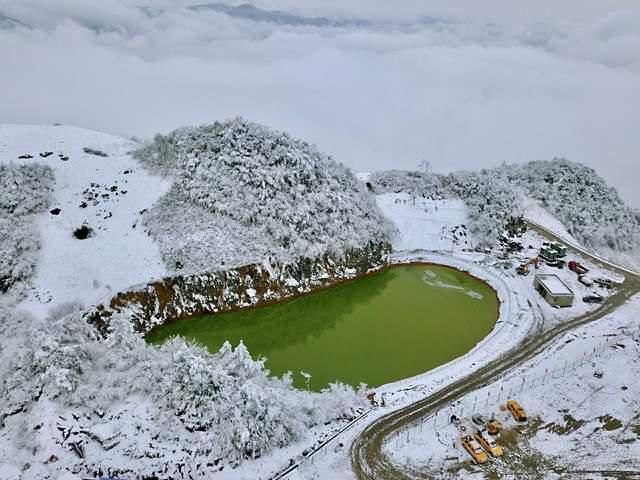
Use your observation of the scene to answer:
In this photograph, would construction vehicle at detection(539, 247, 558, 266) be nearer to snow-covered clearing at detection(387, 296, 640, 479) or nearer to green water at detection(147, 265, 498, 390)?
green water at detection(147, 265, 498, 390)

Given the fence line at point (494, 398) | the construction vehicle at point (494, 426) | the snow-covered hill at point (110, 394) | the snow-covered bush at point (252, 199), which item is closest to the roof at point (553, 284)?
the fence line at point (494, 398)

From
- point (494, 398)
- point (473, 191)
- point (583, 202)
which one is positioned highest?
point (583, 202)

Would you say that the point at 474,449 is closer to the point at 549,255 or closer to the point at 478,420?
the point at 478,420

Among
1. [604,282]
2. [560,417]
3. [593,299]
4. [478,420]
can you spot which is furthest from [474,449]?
[604,282]

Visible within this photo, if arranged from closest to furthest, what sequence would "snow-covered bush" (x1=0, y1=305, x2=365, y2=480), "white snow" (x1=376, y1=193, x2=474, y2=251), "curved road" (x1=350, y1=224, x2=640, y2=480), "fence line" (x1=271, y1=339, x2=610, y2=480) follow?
"snow-covered bush" (x1=0, y1=305, x2=365, y2=480) → "curved road" (x1=350, y1=224, x2=640, y2=480) → "fence line" (x1=271, y1=339, x2=610, y2=480) → "white snow" (x1=376, y1=193, x2=474, y2=251)

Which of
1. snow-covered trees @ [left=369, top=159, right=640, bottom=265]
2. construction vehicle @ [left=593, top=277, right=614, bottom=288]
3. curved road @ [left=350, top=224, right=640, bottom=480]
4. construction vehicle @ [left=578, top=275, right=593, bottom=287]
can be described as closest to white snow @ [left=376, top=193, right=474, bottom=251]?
snow-covered trees @ [left=369, top=159, right=640, bottom=265]

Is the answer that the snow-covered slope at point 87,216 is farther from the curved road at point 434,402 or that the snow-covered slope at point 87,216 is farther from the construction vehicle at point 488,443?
the construction vehicle at point 488,443
